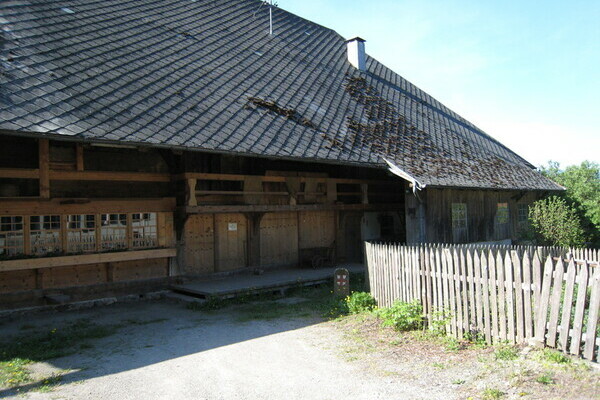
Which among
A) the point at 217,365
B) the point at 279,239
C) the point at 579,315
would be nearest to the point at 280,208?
the point at 279,239

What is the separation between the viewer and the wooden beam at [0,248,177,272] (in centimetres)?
869

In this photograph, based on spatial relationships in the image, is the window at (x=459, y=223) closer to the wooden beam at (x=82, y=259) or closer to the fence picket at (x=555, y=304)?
the wooden beam at (x=82, y=259)

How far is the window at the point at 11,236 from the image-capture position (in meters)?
8.73

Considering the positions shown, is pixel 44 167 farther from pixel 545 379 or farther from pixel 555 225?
pixel 555 225

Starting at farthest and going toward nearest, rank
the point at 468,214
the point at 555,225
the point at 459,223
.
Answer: the point at 468,214 < the point at 459,223 < the point at 555,225

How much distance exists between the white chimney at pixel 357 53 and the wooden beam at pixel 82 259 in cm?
1196

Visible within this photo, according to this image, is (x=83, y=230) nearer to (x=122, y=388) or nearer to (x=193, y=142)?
(x=193, y=142)

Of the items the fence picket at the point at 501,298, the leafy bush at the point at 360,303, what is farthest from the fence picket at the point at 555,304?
the leafy bush at the point at 360,303

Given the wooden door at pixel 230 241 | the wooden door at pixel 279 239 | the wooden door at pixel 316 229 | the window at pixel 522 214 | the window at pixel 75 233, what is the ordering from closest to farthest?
the window at pixel 75 233
the wooden door at pixel 230 241
the wooden door at pixel 279 239
the wooden door at pixel 316 229
the window at pixel 522 214

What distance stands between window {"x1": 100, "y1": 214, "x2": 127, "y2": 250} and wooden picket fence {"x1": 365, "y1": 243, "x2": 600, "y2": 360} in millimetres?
5745

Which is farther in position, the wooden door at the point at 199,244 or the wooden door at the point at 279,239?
the wooden door at the point at 279,239

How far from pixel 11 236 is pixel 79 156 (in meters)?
1.92

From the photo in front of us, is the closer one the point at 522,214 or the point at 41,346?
the point at 41,346

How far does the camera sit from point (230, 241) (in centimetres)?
1228
